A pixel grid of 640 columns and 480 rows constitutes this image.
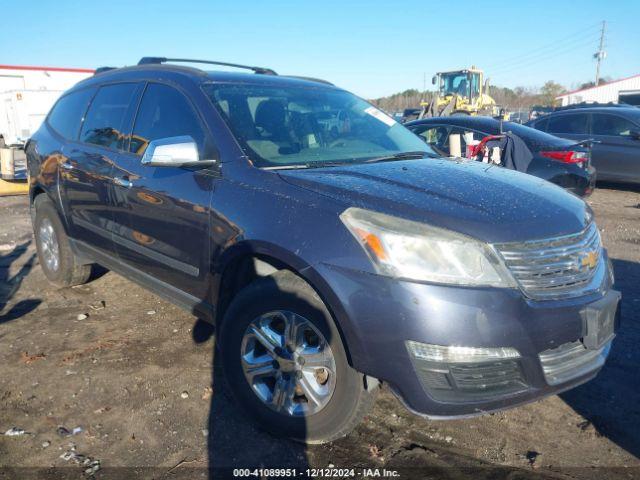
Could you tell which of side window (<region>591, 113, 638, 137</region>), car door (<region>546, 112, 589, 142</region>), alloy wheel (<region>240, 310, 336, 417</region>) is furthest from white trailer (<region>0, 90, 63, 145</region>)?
alloy wheel (<region>240, 310, 336, 417</region>)

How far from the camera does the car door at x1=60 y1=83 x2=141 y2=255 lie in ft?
12.4

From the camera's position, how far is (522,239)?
229 cm

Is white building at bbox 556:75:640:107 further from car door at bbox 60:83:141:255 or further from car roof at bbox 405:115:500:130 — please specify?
car door at bbox 60:83:141:255

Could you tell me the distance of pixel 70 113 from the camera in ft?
15.4

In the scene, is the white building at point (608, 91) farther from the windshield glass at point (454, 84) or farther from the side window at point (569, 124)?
the side window at point (569, 124)

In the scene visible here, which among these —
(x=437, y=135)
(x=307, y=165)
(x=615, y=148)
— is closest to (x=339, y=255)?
(x=307, y=165)

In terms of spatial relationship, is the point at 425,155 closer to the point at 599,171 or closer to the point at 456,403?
the point at 456,403

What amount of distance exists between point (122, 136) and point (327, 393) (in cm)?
241

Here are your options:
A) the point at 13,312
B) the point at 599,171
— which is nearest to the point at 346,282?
the point at 13,312

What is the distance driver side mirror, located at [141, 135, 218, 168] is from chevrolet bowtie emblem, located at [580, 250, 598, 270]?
1935 millimetres

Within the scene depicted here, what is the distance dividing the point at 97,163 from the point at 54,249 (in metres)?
1.45

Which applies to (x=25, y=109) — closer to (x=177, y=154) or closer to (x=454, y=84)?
(x=177, y=154)

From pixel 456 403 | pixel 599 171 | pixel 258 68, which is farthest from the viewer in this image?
pixel 599 171

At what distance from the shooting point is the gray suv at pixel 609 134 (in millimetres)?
10266
